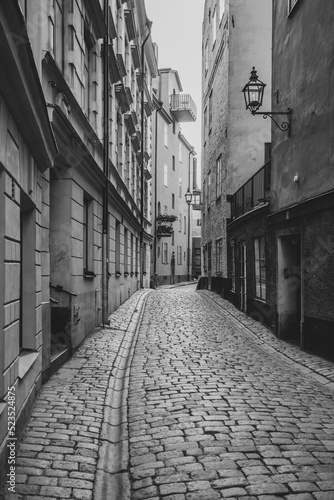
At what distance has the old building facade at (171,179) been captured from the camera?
4009cm

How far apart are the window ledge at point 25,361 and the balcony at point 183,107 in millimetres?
41059

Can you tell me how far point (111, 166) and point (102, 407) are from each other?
9.41 metres

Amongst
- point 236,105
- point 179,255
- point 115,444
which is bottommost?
point 115,444

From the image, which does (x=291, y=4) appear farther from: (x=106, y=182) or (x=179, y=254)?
(x=179, y=254)

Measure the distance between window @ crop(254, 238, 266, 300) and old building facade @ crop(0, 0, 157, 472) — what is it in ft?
13.3

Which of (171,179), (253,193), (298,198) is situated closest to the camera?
(298,198)

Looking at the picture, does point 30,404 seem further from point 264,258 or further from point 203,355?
point 264,258

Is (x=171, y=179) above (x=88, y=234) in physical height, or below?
above

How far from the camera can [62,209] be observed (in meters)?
8.93

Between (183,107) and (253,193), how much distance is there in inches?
1246

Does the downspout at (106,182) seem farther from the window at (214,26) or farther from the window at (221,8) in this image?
the window at (214,26)

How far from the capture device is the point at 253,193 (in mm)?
15141

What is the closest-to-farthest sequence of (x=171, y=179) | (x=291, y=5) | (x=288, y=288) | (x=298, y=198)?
(x=298, y=198), (x=291, y=5), (x=288, y=288), (x=171, y=179)

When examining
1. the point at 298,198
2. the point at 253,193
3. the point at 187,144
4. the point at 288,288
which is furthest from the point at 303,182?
the point at 187,144
